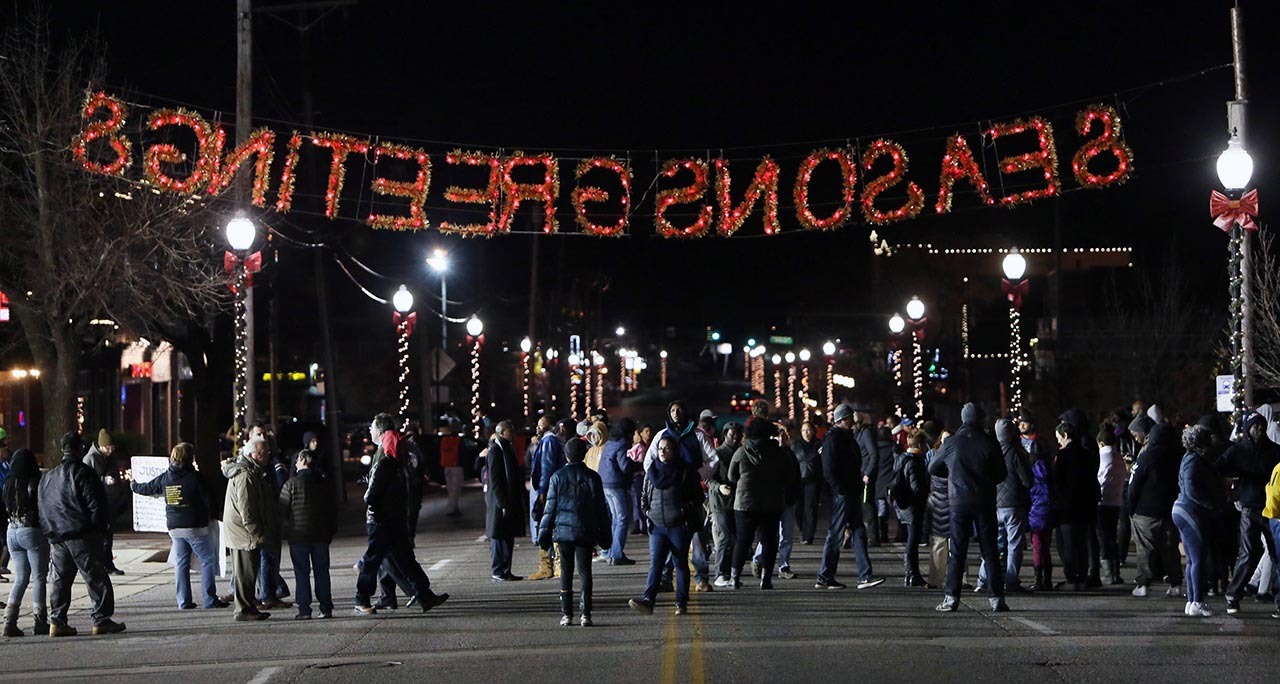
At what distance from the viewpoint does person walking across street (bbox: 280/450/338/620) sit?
47.0 feet

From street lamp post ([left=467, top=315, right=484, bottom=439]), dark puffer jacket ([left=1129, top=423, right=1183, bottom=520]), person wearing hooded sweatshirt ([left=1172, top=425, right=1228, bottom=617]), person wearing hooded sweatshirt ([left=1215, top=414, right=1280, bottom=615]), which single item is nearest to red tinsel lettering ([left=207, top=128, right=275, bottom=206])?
dark puffer jacket ([left=1129, top=423, right=1183, bottom=520])

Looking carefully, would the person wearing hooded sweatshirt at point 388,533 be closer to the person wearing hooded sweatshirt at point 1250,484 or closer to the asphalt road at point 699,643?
the asphalt road at point 699,643

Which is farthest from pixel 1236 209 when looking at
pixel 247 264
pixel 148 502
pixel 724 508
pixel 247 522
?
pixel 148 502

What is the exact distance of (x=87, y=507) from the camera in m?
13.6

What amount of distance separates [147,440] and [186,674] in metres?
32.7

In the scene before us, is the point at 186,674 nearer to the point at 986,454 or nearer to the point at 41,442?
the point at 986,454

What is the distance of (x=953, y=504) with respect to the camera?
14289mm

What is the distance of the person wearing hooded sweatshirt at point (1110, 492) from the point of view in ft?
55.3

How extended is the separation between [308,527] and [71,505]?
204 cm

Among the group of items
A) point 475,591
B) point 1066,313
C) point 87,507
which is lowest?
point 475,591

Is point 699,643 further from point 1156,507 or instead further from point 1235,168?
point 1235,168

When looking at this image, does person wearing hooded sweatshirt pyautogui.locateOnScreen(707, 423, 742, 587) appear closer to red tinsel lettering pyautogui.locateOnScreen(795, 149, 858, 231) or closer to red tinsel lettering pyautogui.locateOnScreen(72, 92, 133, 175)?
red tinsel lettering pyautogui.locateOnScreen(795, 149, 858, 231)

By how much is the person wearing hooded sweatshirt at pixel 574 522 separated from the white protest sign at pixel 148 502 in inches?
305

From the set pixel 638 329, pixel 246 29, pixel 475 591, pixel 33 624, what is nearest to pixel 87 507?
pixel 33 624
